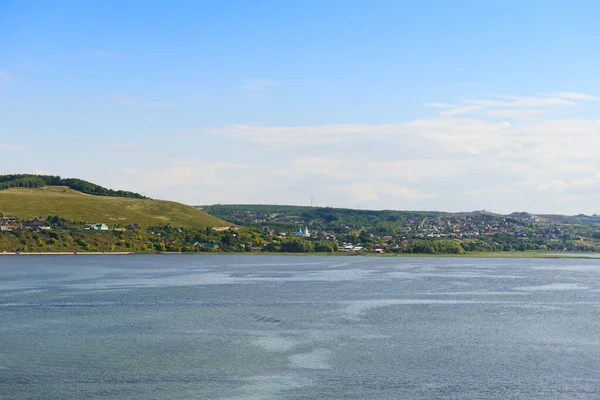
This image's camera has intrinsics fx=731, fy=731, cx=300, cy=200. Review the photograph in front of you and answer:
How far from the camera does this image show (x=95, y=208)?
154750mm

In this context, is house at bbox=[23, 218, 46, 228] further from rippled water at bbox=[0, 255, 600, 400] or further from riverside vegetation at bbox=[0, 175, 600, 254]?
rippled water at bbox=[0, 255, 600, 400]

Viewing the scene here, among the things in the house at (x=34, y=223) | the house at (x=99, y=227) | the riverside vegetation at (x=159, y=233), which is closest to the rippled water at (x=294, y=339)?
the riverside vegetation at (x=159, y=233)

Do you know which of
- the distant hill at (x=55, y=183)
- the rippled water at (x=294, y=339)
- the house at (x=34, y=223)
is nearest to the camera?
the rippled water at (x=294, y=339)

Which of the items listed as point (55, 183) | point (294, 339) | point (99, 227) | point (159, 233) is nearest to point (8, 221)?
point (99, 227)

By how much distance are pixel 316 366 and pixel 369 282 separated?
4192cm

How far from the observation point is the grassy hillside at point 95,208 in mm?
144250

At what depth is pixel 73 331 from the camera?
40656mm

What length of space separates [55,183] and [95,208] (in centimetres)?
4316

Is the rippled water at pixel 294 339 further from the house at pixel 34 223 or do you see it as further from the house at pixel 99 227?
the house at pixel 99 227

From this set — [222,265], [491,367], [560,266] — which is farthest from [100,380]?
[560,266]

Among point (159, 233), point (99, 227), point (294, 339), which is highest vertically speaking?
point (99, 227)

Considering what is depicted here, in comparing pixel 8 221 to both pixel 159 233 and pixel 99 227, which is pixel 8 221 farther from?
pixel 159 233

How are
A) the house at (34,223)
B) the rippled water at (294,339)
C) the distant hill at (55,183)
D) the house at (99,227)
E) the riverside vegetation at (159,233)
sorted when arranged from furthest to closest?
the distant hill at (55,183)
the house at (99,227)
the house at (34,223)
the riverside vegetation at (159,233)
the rippled water at (294,339)

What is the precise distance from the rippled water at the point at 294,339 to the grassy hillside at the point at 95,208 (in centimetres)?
7076
